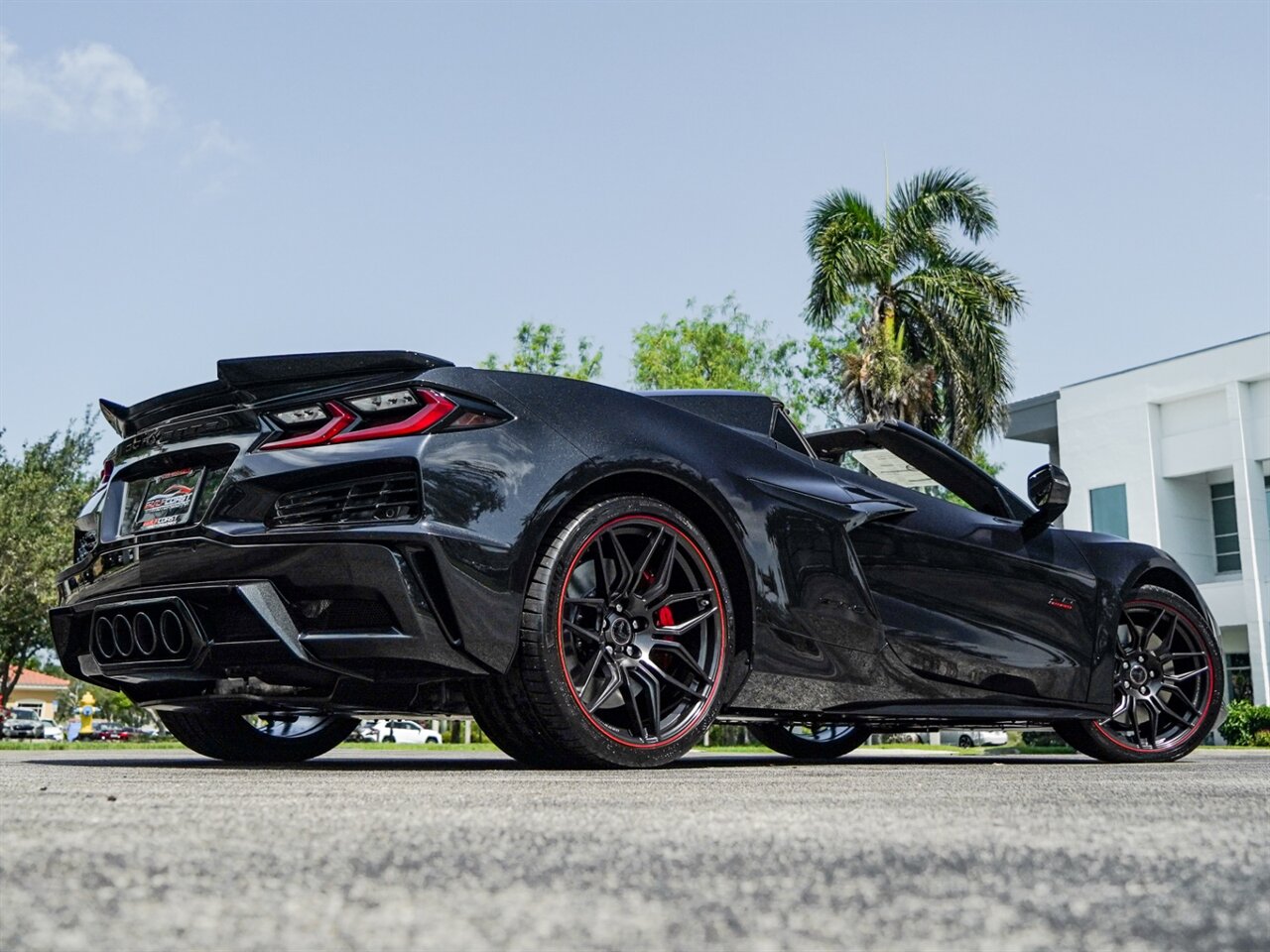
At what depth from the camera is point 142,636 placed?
4219mm

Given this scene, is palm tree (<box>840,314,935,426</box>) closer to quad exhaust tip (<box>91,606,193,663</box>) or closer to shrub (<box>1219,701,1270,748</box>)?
shrub (<box>1219,701,1270,748</box>)

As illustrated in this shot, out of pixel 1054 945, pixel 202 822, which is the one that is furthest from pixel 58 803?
pixel 1054 945

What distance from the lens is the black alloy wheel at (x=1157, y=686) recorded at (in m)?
6.20

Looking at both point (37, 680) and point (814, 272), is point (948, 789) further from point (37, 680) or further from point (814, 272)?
point (37, 680)

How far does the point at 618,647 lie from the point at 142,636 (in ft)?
4.71

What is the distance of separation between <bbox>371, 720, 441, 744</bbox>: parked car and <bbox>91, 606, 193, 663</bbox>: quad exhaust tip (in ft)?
159

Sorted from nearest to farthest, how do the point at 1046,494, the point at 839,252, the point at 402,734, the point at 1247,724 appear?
the point at 1046,494 → the point at 839,252 → the point at 1247,724 → the point at 402,734

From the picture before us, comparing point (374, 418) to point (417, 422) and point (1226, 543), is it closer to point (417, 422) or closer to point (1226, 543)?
point (417, 422)

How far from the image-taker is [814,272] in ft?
81.8

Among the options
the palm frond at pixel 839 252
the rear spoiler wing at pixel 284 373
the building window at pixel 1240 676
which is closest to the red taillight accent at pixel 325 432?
the rear spoiler wing at pixel 284 373

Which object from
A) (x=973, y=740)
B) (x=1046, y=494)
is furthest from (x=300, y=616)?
(x=973, y=740)

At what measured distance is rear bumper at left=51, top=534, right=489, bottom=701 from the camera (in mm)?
3812

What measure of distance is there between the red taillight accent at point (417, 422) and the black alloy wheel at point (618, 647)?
0.50 metres

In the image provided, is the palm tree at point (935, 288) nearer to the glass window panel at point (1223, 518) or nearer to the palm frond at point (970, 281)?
the palm frond at point (970, 281)
